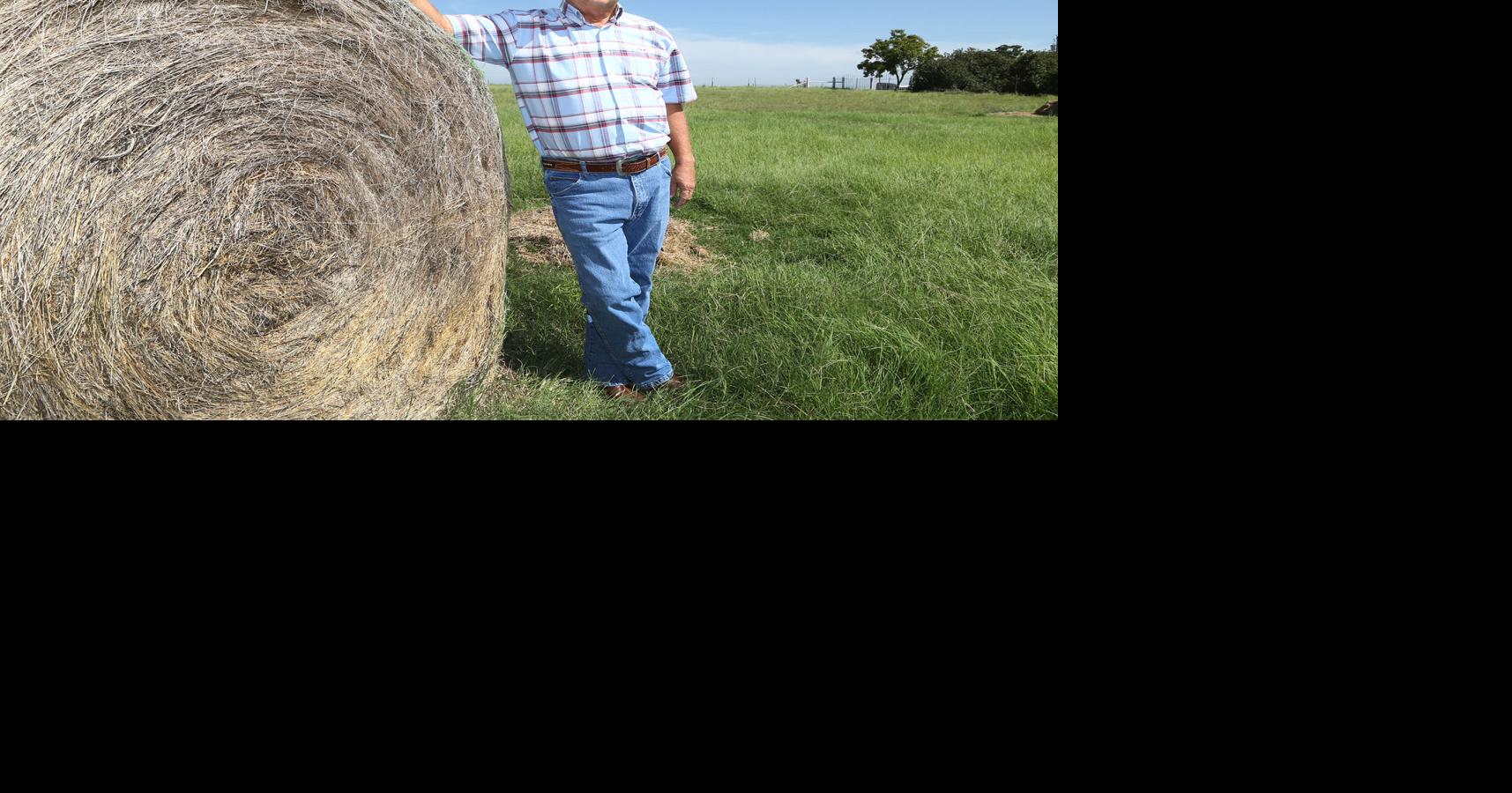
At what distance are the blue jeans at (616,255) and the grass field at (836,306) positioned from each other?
0.43ft

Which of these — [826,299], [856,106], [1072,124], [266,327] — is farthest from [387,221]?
[856,106]

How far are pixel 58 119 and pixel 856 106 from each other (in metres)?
14.2

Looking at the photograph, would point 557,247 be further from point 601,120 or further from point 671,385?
point 601,120

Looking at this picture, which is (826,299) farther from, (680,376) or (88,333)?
(88,333)

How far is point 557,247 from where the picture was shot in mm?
4719

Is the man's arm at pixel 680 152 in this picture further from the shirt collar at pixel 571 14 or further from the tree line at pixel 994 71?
the tree line at pixel 994 71

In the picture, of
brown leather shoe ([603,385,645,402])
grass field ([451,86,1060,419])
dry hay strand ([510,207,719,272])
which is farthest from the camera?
dry hay strand ([510,207,719,272])

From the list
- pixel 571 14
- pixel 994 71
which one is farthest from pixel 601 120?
pixel 994 71

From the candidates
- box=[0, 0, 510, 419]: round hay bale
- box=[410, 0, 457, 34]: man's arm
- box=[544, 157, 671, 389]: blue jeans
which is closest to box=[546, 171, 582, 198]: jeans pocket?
box=[544, 157, 671, 389]: blue jeans

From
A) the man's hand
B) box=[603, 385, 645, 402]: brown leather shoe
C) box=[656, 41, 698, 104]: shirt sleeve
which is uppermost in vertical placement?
box=[656, 41, 698, 104]: shirt sleeve

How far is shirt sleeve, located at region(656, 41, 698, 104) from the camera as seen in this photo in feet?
9.68

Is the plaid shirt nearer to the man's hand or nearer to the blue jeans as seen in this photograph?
the blue jeans

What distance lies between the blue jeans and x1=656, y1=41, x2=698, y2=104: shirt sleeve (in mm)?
202

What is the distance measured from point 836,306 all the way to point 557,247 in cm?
171
